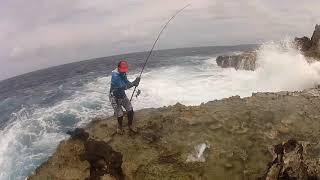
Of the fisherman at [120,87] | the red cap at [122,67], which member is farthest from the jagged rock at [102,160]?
the red cap at [122,67]

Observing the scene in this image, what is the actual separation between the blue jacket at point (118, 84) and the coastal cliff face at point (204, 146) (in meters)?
0.96

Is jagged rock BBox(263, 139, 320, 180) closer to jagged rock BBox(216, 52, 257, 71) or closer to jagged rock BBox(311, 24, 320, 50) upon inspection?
jagged rock BBox(311, 24, 320, 50)

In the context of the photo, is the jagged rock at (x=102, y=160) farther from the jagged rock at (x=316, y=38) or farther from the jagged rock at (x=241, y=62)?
the jagged rock at (x=241, y=62)

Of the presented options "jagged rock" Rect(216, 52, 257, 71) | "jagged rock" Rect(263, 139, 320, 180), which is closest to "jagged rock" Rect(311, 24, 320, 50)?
"jagged rock" Rect(216, 52, 257, 71)

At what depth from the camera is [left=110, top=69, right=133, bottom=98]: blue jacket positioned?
7.78 metres

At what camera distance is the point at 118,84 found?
7.79m

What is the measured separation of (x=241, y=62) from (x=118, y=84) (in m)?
19.5

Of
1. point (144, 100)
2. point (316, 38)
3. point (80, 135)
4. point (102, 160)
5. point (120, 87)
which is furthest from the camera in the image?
point (316, 38)

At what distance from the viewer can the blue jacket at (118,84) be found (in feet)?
25.5

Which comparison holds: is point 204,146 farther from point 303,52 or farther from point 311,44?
point 311,44

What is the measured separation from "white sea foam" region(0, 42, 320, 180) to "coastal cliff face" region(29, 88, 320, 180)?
2312 mm

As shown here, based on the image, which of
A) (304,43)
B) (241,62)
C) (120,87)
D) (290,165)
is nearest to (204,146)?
(290,165)

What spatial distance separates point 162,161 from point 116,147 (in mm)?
1106

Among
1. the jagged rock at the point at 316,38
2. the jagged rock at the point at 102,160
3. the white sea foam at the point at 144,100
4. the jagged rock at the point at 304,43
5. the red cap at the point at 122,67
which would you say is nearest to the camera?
the jagged rock at the point at 102,160
